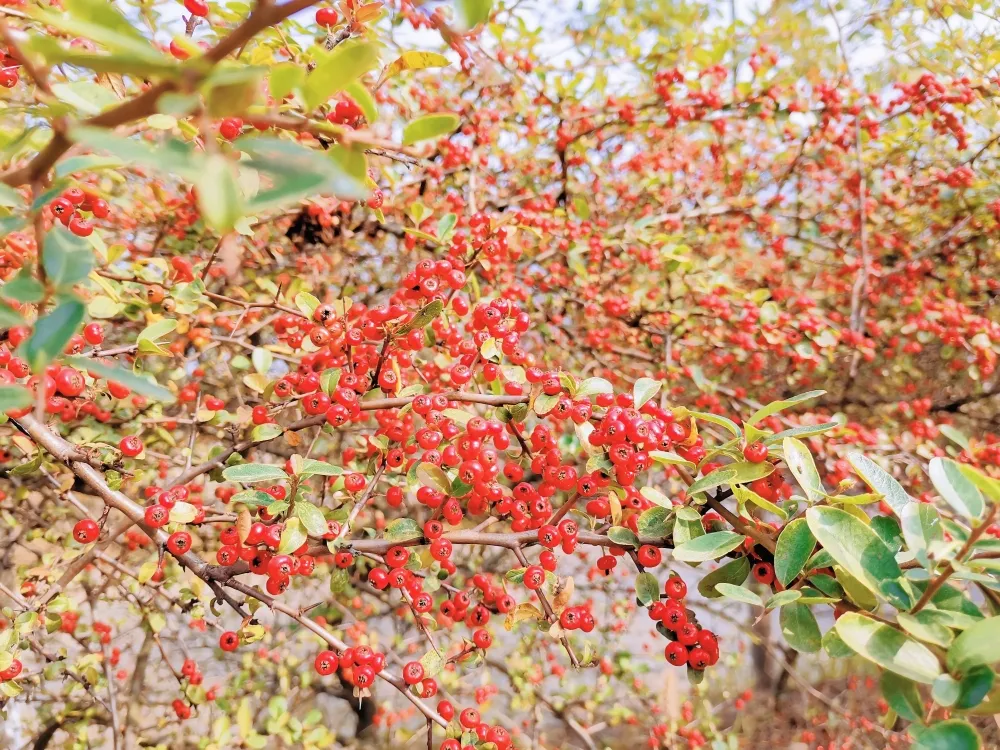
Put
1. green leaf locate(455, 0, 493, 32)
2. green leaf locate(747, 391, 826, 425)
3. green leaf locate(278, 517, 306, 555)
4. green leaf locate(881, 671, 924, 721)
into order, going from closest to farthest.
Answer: green leaf locate(455, 0, 493, 32), green leaf locate(881, 671, 924, 721), green leaf locate(747, 391, 826, 425), green leaf locate(278, 517, 306, 555)

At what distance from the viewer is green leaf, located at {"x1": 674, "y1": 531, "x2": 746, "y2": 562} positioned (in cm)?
120

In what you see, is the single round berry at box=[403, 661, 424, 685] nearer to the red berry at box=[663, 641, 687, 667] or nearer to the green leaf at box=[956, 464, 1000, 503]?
the red berry at box=[663, 641, 687, 667]

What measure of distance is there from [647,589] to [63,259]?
1.33m

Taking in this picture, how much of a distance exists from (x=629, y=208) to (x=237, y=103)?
454cm

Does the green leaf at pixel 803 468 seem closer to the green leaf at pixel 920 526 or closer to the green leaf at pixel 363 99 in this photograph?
the green leaf at pixel 920 526

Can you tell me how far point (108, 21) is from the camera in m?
0.64

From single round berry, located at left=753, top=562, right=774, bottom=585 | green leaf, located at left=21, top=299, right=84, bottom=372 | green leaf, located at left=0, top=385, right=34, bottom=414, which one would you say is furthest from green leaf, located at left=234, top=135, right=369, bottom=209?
single round berry, located at left=753, top=562, right=774, bottom=585

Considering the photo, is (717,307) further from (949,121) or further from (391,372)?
(391,372)

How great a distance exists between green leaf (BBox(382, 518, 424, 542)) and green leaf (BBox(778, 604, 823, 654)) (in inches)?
35.3

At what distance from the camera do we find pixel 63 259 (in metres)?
0.76

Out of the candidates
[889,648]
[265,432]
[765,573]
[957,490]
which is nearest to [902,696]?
[889,648]

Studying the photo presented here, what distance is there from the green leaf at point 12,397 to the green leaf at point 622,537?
114cm

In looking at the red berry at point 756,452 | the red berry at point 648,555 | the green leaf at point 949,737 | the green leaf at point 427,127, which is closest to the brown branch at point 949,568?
the green leaf at point 949,737

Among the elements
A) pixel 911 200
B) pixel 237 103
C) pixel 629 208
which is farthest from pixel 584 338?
pixel 237 103
